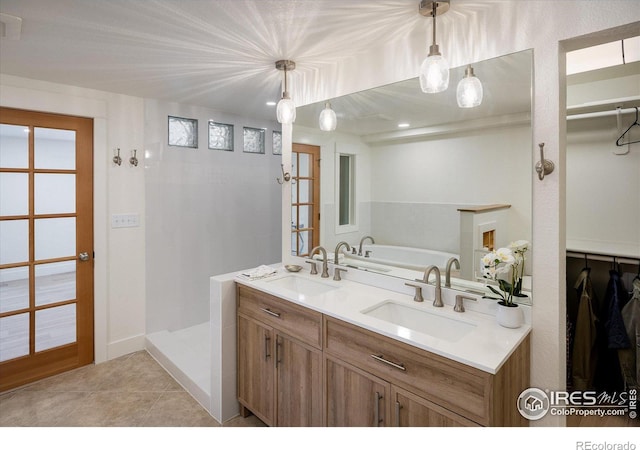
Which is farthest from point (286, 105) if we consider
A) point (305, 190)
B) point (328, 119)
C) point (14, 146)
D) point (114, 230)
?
point (14, 146)

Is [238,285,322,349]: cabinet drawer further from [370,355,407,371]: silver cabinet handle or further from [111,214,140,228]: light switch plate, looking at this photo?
[111,214,140,228]: light switch plate

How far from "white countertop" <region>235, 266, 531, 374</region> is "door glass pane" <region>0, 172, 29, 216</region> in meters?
1.73

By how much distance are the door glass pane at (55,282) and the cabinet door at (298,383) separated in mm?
1931

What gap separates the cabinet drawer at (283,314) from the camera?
166 centimetres

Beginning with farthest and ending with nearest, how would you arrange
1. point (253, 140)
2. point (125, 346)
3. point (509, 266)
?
point (253, 140), point (125, 346), point (509, 266)

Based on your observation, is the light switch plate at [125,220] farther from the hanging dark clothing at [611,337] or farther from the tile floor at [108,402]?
the hanging dark clothing at [611,337]

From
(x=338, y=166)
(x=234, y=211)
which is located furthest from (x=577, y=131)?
(x=234, y=211)

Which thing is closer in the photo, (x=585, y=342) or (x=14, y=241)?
(x=585, y=342)

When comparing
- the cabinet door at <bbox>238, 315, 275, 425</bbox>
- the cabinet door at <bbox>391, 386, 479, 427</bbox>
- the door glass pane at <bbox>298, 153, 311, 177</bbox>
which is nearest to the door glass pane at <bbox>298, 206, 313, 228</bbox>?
the door glass pane at <bbox>298, 153, 311, 177</bbox>

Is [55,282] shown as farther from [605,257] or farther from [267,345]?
[605,257]

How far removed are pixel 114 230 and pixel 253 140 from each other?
1.58 meters

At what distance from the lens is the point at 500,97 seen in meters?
1.53

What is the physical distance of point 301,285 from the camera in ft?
7.39

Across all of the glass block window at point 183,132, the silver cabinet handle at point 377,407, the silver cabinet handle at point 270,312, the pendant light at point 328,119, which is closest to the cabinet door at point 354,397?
the silver cabinet handle at point 377,407
